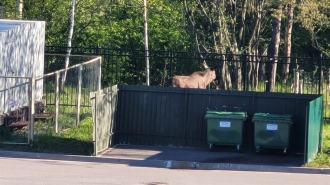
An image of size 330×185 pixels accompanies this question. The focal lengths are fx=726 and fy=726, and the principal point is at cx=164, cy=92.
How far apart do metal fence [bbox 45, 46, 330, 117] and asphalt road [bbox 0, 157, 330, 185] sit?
18.3ft


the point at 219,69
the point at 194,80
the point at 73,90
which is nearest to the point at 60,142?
the point at 73,90

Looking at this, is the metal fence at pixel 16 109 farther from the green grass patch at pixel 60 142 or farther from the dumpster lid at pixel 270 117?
the dumpster lid at pixel 270 117

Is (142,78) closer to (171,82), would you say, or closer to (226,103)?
(171,82)

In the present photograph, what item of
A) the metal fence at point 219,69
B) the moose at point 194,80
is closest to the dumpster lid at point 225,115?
the metal fence at point 219,69

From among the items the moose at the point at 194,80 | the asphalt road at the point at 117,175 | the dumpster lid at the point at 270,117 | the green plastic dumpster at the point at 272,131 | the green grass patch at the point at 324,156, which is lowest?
the asphalt road at the point at 117,175

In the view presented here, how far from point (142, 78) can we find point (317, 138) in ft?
45.8

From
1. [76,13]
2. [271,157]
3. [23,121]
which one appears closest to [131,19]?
[76,13]

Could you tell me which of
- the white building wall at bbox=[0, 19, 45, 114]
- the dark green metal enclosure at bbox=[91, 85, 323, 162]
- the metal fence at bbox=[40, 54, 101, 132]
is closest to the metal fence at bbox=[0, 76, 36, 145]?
the white building wall at bbox=[0, 19, 45, 114]

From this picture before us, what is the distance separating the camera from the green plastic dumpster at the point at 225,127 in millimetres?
16594

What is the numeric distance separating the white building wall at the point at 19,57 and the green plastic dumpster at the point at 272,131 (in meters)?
6.01

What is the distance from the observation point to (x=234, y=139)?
16.7 meters

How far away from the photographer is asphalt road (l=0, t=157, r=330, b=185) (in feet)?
43.4

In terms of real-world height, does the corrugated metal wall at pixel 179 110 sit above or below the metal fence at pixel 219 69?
below

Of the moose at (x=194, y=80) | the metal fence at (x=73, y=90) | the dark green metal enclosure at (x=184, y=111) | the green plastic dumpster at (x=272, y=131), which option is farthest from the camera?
the moose at (x=194, y=80)
